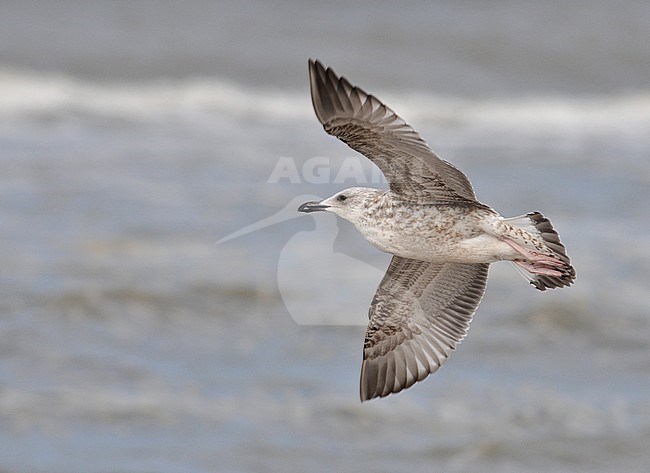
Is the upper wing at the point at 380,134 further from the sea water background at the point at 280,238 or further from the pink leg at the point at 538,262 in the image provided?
the sea water background at the point at 280,238

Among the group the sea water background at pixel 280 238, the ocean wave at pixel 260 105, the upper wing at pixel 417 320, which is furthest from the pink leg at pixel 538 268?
the ocean wave at pixel 260 105

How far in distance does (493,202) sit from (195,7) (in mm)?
10637

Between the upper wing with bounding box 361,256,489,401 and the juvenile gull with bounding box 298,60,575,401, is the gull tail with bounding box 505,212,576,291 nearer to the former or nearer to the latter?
the juvenile gull with bounding box 298,60,575,401

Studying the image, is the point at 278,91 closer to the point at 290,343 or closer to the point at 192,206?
the point at 192,206

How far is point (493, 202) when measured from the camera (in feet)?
55.1

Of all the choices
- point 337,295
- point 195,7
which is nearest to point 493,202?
point 337,295

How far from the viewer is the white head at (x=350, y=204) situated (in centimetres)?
576

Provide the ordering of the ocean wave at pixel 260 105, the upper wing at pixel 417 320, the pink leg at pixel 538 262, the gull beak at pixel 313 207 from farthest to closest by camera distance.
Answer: the ocean wave at pixel 260 105, the upper wing at pixel 417 320, the gull beak at pixel 313 207, the pink leg at pixel 538 262

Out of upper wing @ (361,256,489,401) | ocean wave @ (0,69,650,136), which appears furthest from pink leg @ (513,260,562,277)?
ocean wave @ (0,69,650,136)

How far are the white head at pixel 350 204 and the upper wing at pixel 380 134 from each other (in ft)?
0.51

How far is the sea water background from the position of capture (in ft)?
41.4

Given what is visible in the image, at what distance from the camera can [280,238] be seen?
17.0m

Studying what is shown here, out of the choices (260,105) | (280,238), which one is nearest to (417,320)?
(280,238)

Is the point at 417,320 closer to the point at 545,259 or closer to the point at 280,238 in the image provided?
the point at 545,259
